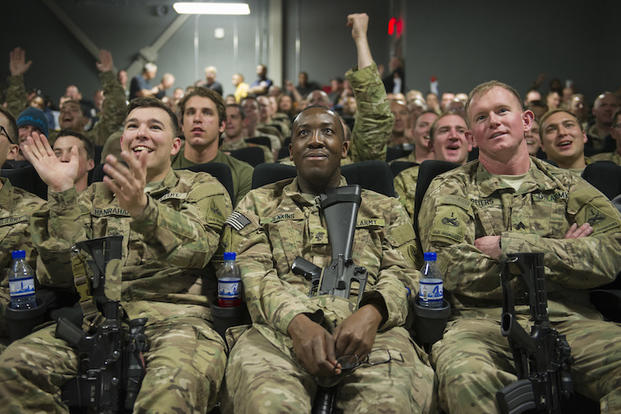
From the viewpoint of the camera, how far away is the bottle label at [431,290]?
1787mm

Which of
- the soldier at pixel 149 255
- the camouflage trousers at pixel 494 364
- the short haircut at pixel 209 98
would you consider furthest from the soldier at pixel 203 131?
the camouflage trousers at pixel 494 364

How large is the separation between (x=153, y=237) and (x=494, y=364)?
117 centimetres

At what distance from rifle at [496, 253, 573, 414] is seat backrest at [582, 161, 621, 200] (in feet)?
3.56

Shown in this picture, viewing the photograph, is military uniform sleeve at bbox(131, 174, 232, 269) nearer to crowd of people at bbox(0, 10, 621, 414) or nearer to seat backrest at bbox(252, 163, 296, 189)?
crowd of people at bbox(0, 10, 621, 414)

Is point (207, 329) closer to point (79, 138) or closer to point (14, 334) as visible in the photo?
point (14, 334)

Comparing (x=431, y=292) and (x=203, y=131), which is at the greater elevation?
(x=203, y=131)

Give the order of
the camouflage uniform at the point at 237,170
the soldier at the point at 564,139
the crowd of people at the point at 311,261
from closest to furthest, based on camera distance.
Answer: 1. the crowd of people at the point at 311,261
2. the camouflage uniform at the point at 237,170
3. the soldier at the point at 564,139

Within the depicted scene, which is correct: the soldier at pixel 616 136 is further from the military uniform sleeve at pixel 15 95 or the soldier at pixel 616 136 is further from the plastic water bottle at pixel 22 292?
the military uniform sleeve at pixel 15 95

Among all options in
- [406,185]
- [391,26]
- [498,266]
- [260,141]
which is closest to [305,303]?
[498,266]

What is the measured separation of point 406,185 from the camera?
3.35 m

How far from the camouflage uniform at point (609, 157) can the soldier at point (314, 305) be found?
8.29 feet

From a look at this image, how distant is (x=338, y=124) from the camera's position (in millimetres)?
2178

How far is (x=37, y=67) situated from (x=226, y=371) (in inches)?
501

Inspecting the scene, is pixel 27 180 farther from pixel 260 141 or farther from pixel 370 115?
pixel 260 141
